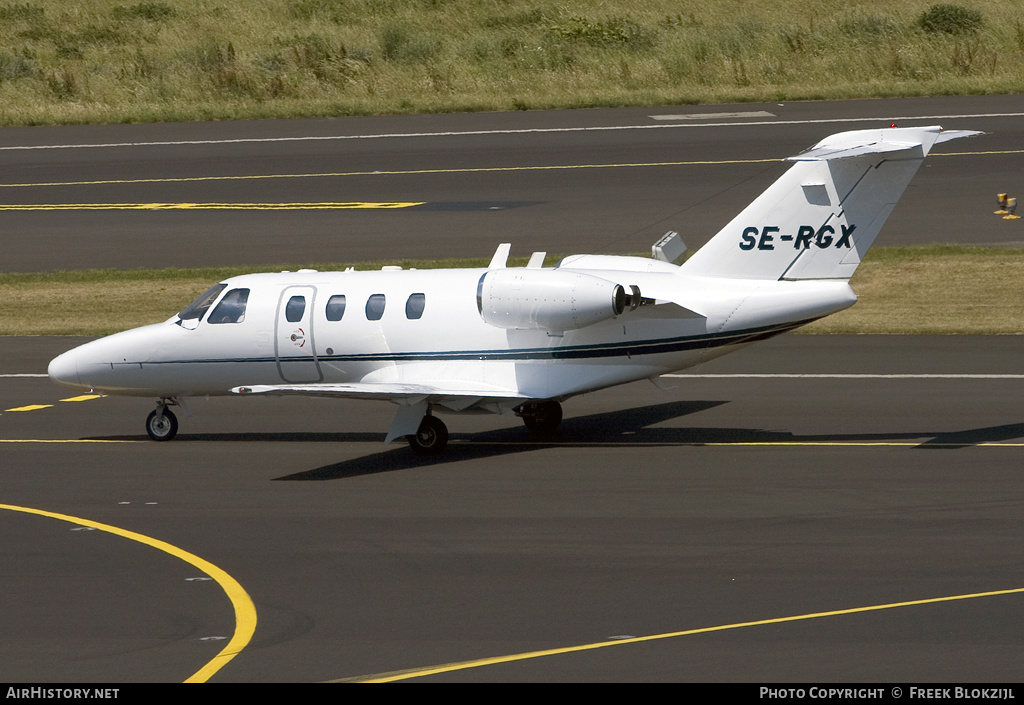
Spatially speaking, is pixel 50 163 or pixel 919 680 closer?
pixel 919 680

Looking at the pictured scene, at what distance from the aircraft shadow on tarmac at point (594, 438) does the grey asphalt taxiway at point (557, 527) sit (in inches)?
2.9

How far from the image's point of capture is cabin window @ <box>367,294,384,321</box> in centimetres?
2084

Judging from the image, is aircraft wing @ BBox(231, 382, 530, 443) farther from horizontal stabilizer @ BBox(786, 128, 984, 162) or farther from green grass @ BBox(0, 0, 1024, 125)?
green grass @ BBox(0, 0, 1024, 125)

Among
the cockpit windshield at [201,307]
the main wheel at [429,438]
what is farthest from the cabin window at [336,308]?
the main wheel at [429,438]

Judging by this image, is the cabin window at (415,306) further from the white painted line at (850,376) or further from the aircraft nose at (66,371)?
the white painted line at (850,376)

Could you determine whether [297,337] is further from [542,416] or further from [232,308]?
[542,416]

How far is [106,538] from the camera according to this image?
54.0ft

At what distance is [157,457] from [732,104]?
3224cm

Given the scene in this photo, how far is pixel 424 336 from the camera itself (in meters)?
20.6

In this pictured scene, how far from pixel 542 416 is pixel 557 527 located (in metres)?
5.43

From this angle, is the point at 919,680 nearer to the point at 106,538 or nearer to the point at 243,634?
the point at 243,634

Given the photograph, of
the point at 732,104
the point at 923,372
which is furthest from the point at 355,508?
the point at 732,104
